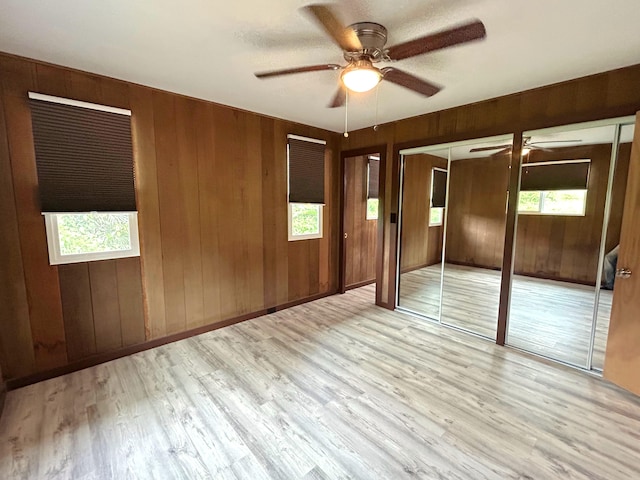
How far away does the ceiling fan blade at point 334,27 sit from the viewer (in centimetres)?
137

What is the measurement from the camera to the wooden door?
6.89 feet

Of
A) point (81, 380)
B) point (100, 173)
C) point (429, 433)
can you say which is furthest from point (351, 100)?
point (81, 380)

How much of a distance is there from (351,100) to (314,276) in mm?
2451

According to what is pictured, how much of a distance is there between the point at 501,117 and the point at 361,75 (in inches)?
75.6

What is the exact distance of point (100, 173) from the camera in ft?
7.95

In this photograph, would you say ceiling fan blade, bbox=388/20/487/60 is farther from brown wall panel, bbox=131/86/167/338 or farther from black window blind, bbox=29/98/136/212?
black window blind, bbox=29/98/136/212

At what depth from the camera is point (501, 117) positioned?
→ 9.23ft

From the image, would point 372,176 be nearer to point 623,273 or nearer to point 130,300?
point 623,273

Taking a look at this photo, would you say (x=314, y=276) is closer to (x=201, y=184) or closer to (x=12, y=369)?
(x=201, y=184)

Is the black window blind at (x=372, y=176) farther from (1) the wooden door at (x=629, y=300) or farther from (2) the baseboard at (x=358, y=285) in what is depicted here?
(1) the wooden door at (x=629, y=300)

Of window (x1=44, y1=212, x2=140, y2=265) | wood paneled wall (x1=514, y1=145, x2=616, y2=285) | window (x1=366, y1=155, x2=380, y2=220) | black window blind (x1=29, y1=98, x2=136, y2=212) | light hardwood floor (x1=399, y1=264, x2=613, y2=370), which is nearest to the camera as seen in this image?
black window blind (x1=29, y1=98, x2=136, y2=212)

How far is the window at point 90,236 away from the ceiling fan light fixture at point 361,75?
224 cm

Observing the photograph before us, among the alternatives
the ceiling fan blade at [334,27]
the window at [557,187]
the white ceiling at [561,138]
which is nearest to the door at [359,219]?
the white ceiling at [561,138]

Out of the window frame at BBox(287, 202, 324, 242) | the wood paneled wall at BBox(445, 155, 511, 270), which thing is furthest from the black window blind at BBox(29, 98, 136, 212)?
the wood paneled wall at BBox(445, 155, 511, 270)
